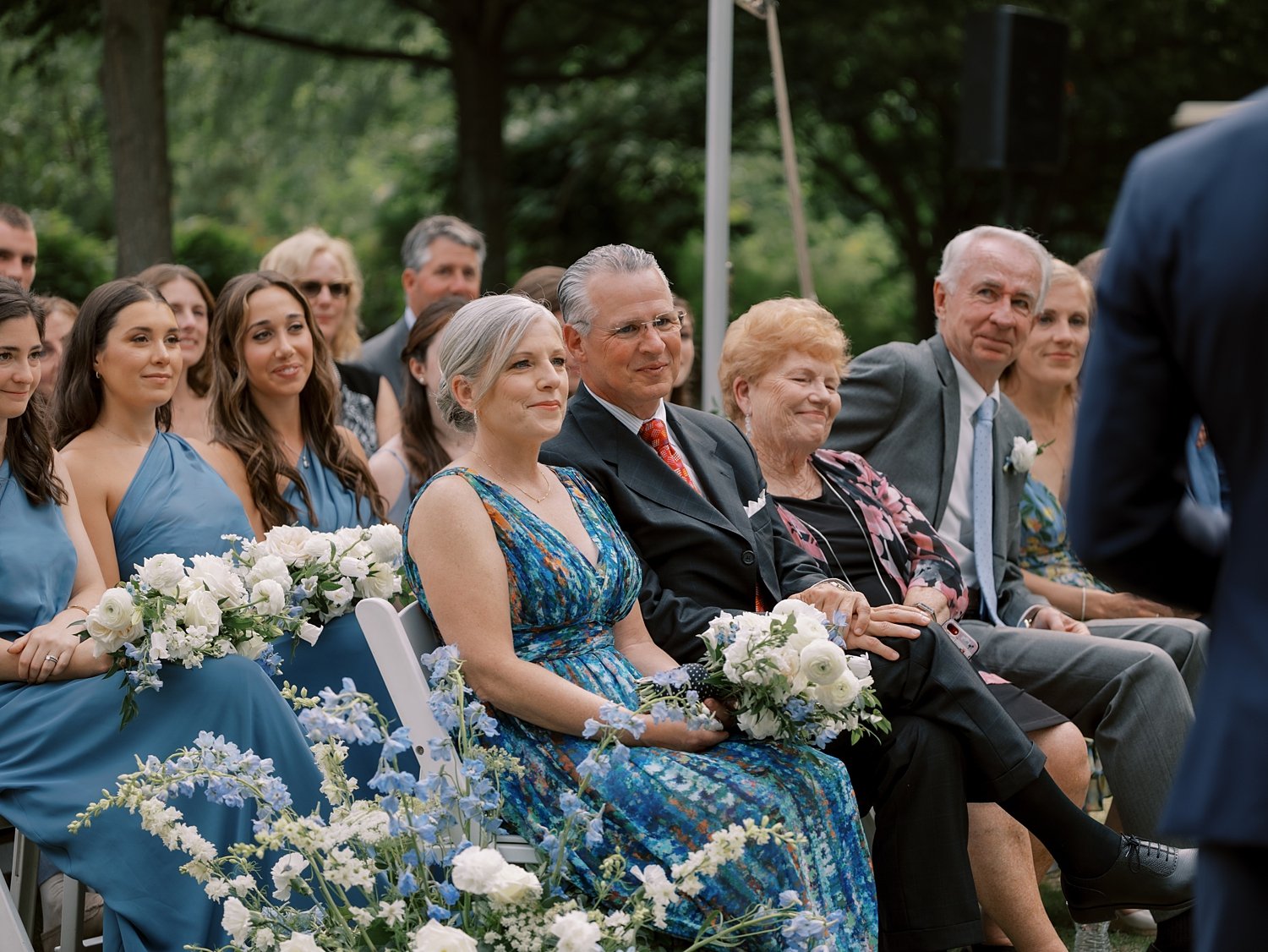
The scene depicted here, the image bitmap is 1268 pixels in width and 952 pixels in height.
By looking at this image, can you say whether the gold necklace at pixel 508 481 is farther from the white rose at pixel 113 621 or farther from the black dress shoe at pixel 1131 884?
the black dress shoe at pixel 1131 884

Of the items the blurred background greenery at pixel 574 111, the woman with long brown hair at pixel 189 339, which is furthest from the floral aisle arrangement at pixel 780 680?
the blurred background greenery at pixel 574 111

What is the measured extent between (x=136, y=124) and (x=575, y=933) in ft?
27.3

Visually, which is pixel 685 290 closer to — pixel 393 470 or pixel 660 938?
pixel 393 470

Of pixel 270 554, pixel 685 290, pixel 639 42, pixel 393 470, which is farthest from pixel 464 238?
pixel 685 290

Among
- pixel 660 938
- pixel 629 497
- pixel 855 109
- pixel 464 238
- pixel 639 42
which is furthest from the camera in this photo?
pixel 855 109

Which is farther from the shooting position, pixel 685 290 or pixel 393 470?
pixel 685 290

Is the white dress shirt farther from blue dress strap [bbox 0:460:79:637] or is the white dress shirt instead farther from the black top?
blue dress strap [bbox 0:460:79:637]

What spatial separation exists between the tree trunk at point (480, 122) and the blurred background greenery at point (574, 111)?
0.06 feet

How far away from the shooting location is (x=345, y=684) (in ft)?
9.57

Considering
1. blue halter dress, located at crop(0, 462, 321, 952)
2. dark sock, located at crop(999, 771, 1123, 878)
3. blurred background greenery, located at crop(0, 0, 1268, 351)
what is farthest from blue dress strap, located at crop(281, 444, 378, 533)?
blurred background greenery, located at crop(0, 0, 1268, 351)

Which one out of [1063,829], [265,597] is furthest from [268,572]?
[1063,829]

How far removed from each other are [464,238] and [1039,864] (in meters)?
3.92

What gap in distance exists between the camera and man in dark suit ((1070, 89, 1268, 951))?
1769 millimetres

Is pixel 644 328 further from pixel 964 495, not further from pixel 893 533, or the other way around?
pixel 964 495
